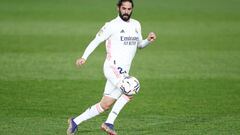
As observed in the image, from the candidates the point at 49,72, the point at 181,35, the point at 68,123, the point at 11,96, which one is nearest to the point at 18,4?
the point at 181,35

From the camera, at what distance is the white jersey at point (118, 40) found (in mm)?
9562

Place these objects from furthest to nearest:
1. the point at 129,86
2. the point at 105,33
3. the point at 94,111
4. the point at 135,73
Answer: the point at 135,73 → the point at 94,111 → the point at 105,33 → the point at 129,86

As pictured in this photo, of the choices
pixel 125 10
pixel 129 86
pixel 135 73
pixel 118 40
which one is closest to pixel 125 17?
pixel 125 10

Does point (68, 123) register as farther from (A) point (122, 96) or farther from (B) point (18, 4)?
(B) point (18, 4)

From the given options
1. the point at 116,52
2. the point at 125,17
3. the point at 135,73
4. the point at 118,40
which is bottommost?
the point at 135,73

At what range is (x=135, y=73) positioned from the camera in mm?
15555

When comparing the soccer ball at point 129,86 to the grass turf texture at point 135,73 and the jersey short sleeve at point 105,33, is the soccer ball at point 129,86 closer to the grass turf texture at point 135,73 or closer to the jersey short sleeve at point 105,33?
the jersey short sleeve at point 105,33

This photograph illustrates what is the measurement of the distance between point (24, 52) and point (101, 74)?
3.35 meters

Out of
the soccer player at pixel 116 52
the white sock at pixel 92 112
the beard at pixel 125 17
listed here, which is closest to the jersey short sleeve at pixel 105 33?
the soccer player at pixel 116 52

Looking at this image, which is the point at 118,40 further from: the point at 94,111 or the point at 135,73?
the point at 135,73

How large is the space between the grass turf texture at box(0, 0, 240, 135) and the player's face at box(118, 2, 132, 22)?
5.46ft

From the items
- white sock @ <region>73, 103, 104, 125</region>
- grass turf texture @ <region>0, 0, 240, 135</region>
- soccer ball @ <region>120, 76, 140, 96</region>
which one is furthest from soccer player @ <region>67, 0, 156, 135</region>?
grass turf texture @ <region>0, 0, 240, 135</region>

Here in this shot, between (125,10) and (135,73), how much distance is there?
6044 mm

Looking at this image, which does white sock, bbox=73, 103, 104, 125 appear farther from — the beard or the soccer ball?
the beard
